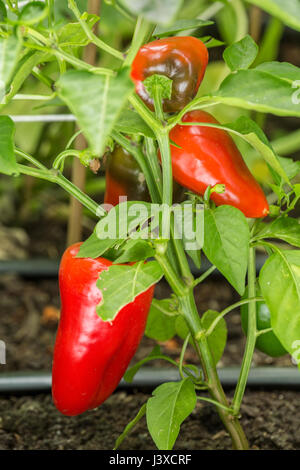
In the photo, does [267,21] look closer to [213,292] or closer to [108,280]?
[213,292]

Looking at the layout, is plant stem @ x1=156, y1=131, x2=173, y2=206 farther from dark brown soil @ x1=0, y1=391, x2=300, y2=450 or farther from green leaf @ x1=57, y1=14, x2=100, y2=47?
dark brown soil @ x1=0, y1=391, x2=300, y2=450

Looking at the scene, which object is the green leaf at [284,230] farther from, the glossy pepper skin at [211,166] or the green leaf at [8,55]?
the green leaf at [8,55]

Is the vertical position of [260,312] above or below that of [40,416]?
above

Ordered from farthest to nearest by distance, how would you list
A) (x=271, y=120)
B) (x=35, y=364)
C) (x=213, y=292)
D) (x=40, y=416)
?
(x=271, y=120) < (x=213, y=292) < (x=35, y=364) < (x=40, y=416)

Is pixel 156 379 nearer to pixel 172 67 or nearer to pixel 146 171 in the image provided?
pixel 146 171
